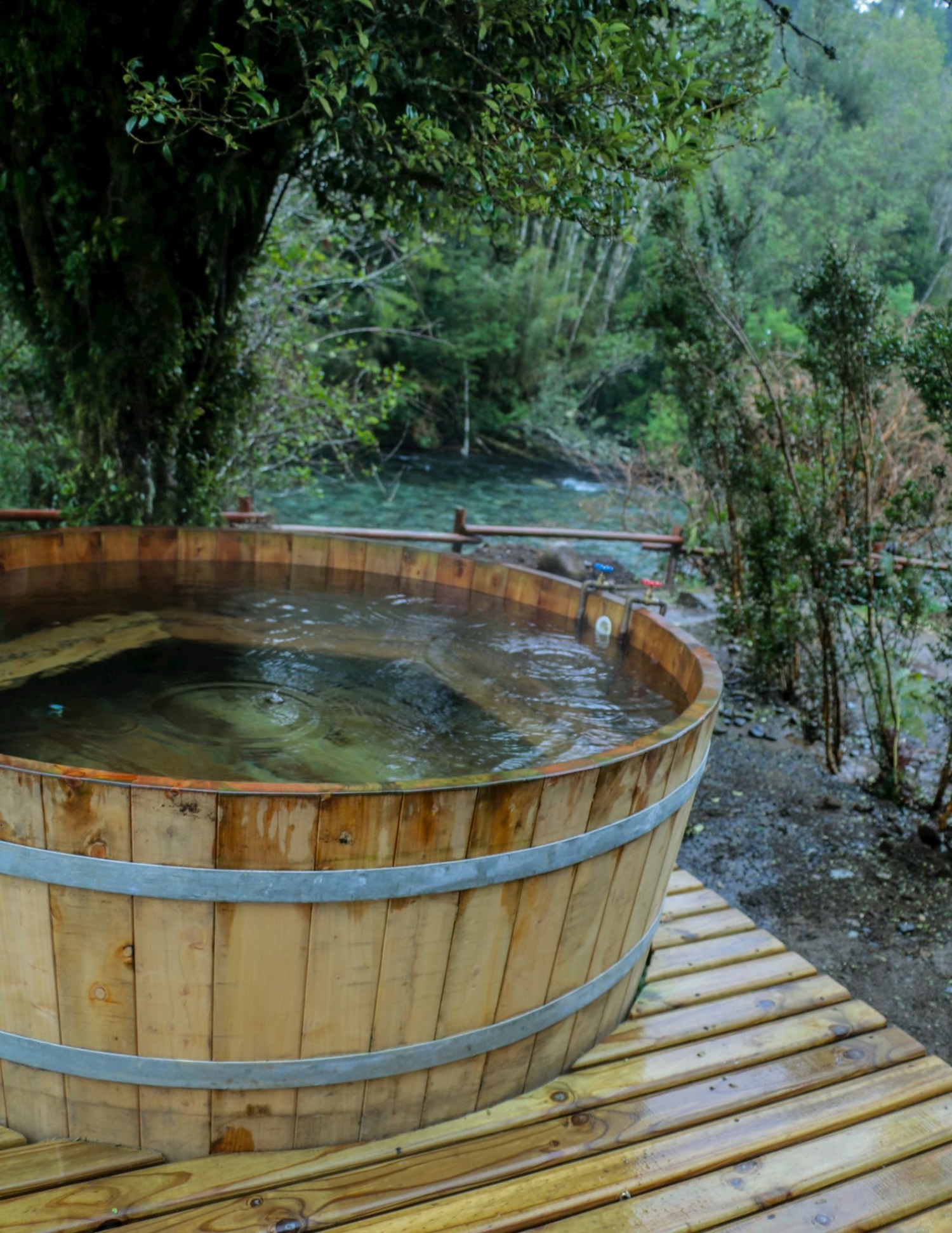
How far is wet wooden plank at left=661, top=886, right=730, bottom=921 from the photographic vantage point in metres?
2.89

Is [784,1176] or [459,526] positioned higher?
[459,526]

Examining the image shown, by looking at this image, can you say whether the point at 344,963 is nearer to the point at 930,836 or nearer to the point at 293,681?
the point at 293,681

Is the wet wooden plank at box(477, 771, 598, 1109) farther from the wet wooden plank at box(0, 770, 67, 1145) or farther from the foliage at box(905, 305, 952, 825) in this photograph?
the foliage at box(905, 305, 952, 825)

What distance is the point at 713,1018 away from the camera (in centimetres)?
239

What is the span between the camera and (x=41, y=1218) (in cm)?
156

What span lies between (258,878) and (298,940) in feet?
0.54

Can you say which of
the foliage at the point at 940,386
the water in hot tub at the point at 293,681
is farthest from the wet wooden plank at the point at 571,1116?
the foliage at the point at 940,386

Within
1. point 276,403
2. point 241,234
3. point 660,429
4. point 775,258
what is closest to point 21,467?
point 276,403

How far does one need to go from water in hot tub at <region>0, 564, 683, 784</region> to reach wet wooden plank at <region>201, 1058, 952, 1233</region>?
836mm

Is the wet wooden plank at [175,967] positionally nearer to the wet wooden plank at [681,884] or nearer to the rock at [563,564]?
the wet wooden plank at [681,884]

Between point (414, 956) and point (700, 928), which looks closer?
point (414, 956)

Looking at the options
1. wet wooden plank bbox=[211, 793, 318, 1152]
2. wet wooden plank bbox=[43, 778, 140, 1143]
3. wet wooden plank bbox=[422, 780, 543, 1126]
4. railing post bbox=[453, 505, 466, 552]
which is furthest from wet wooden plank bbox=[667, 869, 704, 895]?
railing post bbox=[453, 505, 466, 552]

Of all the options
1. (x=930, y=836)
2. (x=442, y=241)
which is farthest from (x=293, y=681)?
(x=442, y=241)

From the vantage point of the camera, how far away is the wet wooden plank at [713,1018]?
2.24 m
